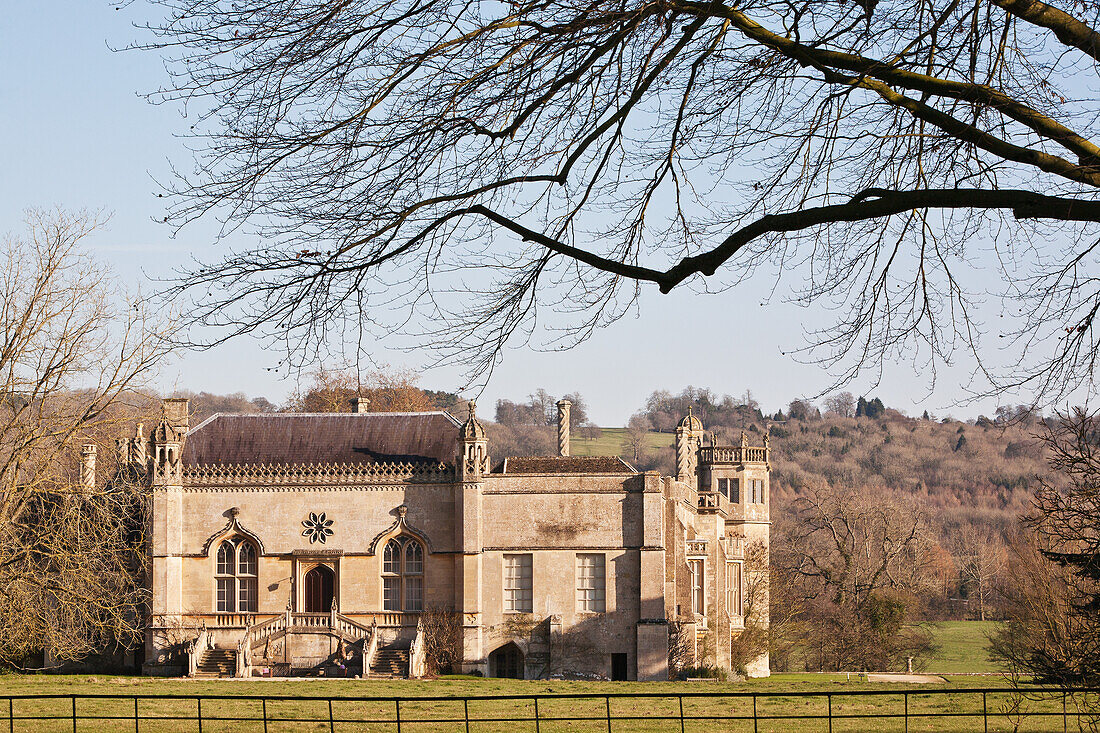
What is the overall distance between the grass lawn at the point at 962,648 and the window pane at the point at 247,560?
103ft

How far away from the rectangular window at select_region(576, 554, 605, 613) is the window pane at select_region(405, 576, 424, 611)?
506cm

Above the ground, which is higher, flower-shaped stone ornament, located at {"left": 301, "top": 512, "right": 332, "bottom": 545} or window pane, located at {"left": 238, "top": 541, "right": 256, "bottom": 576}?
flower-shaped stone ornament, located at {"left": 301, "top": 512, "right": 332, "bottom": 545}

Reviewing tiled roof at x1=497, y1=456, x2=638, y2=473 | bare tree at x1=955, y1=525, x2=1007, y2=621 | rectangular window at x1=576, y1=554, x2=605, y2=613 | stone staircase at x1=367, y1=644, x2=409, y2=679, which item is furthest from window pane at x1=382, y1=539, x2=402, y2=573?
bare tree at x1=955, y1=525, x2=1007, y2=621

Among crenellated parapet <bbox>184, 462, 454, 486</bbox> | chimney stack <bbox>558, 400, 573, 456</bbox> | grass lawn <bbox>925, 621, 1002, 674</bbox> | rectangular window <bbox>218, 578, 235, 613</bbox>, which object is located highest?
chimney stack <bbox>558, 400, 573, 456</bbox>

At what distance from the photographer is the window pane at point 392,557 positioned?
3947 centimetres

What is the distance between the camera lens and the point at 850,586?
61.2 metres

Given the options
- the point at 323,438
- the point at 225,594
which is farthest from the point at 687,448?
the point at 225,594

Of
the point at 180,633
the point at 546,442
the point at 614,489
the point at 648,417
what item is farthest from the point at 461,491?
the point at 648,417

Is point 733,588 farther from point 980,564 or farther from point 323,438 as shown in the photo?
point 980,564

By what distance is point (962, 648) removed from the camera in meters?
69.4

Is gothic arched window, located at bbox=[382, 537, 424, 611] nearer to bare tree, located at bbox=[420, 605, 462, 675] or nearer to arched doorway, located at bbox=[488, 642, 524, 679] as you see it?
bare tree, located at bbox=[420, 605, 462, 675]

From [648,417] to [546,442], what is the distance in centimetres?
5058

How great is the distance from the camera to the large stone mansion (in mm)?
38156

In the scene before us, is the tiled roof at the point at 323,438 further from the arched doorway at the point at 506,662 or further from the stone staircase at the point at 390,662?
the arched doorway at the point at 506,662
